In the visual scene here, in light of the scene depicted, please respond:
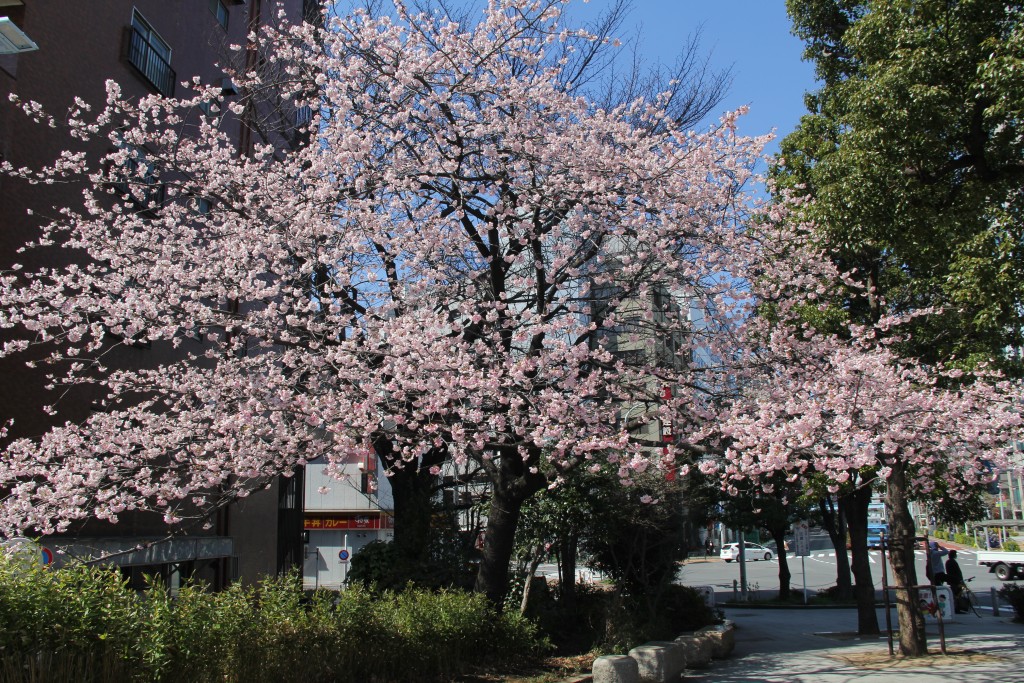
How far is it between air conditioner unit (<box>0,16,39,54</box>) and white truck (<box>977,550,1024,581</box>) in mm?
34277

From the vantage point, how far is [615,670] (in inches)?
361

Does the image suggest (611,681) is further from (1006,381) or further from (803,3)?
(803,3)

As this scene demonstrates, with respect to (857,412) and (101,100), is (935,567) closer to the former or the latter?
(857,412)

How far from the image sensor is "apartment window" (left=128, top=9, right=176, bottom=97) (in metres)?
14.9

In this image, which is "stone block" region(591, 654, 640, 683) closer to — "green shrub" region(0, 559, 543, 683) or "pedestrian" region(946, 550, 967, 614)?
"green shrub" region(0, 559, 543, 683)

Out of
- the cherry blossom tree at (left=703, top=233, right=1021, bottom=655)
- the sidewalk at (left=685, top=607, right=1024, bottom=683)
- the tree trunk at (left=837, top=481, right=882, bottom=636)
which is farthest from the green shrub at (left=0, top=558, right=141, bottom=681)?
the tree trunk at (left=837, top=481, right=882, bottom=636)

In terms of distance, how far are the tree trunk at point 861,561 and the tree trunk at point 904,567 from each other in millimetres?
3090

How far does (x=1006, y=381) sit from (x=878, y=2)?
16.7 ft

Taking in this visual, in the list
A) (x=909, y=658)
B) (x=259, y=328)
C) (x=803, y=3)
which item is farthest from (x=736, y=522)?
(x=259, y=328)

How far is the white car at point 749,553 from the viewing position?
4847cm

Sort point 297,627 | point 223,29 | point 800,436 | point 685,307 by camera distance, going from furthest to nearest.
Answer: point 223,29
point 685,307
point 800,436
point 297,627

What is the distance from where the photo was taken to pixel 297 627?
23.4 ft

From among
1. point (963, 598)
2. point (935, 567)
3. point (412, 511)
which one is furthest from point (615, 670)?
point (935, 567)

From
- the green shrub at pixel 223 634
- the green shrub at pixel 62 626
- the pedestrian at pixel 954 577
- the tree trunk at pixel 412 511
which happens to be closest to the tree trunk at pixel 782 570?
the pedestrian at pixel 954 577
